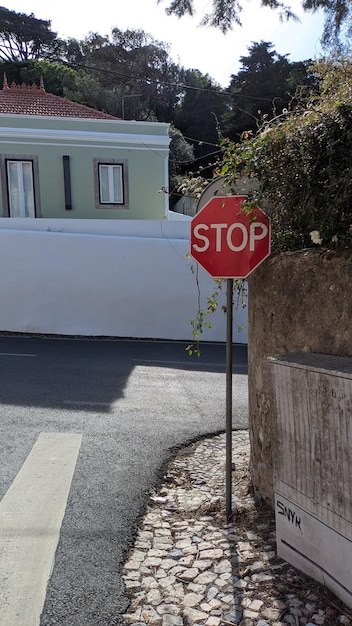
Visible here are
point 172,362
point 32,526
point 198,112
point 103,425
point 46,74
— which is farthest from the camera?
point 198,112

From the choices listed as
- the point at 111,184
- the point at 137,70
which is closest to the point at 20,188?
the point at 111,184

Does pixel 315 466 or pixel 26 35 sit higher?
pixel 26 35

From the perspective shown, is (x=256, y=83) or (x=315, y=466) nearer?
(x=315, y=466)

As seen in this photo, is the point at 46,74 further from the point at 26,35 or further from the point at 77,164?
the point at 77,164

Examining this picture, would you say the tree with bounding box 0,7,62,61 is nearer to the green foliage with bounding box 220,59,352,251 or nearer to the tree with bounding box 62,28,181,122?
the tree with bounding box 62,28,181,122

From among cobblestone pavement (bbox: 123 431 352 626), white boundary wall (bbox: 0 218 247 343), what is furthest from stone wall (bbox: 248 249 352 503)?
white boundary wall (bbox: 0 218 247 343)

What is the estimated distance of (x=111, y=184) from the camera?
1703 cm

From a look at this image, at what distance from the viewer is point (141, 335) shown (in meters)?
12.4

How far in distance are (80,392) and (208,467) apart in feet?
9.55

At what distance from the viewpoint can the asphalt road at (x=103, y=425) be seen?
105 inches

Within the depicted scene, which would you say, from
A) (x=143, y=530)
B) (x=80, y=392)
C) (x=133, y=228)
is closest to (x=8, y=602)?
(x=143, y=530)

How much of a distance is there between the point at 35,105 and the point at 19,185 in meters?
3.34

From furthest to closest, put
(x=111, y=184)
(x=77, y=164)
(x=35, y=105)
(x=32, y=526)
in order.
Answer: (x=35, y=105), (x=111, y=184), (x=77, y=164), (x=32, y=526)

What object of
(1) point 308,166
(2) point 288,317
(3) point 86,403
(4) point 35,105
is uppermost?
(4) point 35,105
